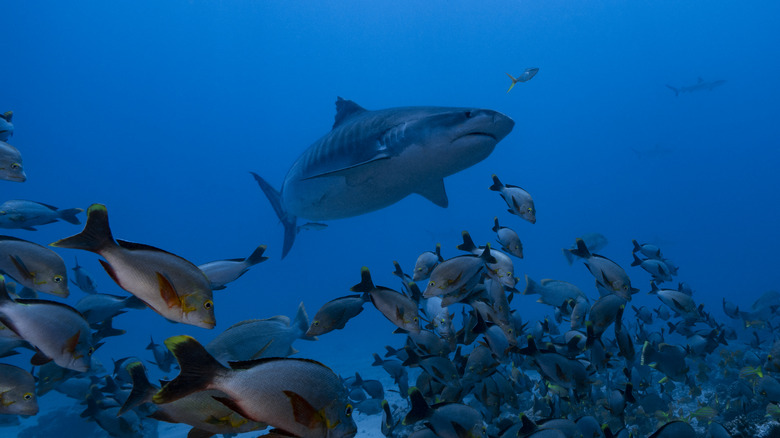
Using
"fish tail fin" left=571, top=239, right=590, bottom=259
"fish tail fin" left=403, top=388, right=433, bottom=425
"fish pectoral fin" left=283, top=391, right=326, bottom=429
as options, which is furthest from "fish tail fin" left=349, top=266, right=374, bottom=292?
"fish tail fin" left=571, top=239, right=590, bottom=259

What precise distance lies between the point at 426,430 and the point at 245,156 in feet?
477

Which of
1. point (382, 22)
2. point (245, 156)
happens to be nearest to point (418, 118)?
point (382, 22)

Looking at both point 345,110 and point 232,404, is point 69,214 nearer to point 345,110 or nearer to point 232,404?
point 345,110

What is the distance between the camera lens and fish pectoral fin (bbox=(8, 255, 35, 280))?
264cm

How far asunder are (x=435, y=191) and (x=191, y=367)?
4923mm

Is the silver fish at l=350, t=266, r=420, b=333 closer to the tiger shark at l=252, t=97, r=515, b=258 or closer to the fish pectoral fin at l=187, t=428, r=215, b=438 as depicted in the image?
the fish pectoral fin at l=187, t=428, r=215, b=438

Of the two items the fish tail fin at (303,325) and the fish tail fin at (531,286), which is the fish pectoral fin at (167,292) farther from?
the fish tail fin at (531,286)

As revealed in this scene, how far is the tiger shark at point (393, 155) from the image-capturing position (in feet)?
15.2

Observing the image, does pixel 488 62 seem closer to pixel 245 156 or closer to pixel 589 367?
pixel 245 156

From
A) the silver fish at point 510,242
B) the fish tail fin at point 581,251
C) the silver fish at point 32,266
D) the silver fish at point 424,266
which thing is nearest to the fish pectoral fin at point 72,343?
the silver fish at point 32,266

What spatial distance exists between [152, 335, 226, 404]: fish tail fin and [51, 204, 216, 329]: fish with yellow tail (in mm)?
595

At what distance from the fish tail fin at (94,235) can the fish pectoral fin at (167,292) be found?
0.27m

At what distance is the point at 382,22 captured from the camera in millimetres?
111000

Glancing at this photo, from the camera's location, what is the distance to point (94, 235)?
5.83 ft
